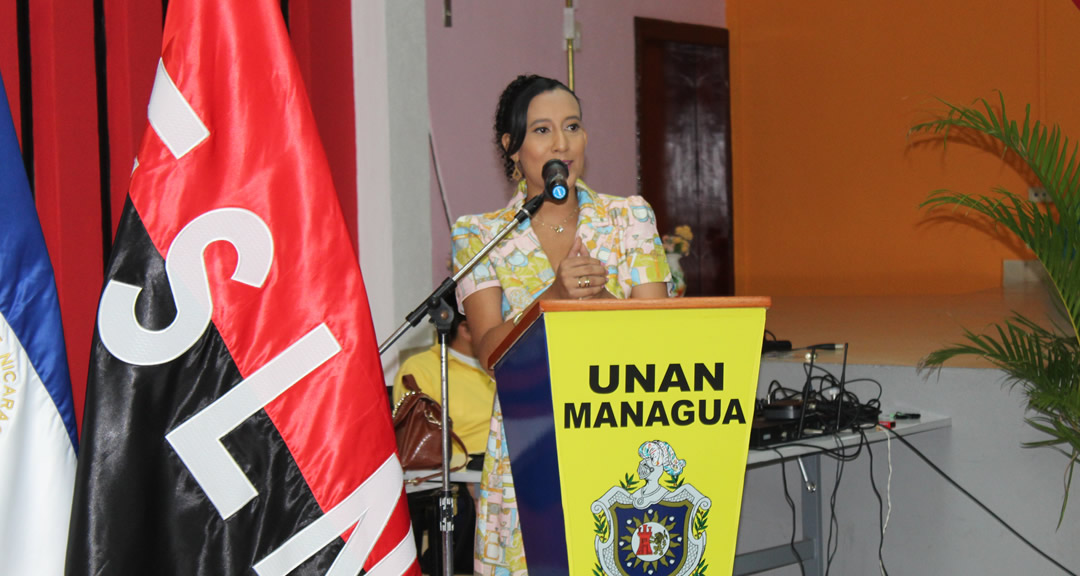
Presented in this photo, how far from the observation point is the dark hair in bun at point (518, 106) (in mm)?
1847

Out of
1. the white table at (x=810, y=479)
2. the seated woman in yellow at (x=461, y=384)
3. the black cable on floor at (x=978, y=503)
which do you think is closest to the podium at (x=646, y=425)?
the white table at (x=810, y=479)

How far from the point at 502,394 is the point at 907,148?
6.36 m

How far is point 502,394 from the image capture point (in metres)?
1.62

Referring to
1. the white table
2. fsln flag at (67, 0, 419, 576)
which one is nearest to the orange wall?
the white table

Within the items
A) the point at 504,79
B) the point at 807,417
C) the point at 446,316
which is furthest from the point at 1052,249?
the point at 504,79

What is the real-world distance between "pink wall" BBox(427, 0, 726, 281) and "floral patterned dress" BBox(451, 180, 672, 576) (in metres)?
3.71

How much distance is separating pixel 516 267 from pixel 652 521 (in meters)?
0.60

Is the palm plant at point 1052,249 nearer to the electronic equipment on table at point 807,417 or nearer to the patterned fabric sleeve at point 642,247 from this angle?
the electronic equipment on table at point 807,417

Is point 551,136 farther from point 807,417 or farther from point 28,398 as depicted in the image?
point 807,417

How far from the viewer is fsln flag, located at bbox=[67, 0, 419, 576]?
4.59 ft

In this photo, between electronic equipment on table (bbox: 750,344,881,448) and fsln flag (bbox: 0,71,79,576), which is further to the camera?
electronic equipment on table (bbox: 750,344,881,448)

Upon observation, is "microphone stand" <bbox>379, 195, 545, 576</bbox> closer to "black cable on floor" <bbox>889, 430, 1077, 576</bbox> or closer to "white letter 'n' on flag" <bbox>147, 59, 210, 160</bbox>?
"white letter 'n' on flag" <bbox>147, 59, 210, 160</bbox>

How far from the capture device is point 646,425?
1.38 metres

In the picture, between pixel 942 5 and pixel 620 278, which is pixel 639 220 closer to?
pixel 620 278
